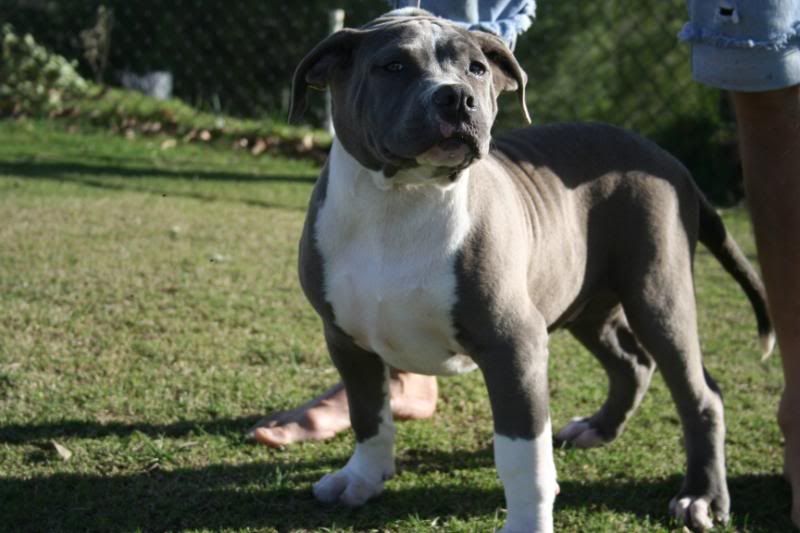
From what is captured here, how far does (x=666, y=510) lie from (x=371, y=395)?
99cm

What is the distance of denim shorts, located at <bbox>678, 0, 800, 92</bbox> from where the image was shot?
3.37 meters

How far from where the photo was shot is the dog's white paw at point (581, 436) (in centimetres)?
387

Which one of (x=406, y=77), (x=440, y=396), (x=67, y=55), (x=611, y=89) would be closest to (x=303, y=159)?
(x=611, y=89)

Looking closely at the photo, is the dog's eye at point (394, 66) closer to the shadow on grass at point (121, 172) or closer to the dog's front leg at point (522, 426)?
the dog's front leg at point (522, 426)

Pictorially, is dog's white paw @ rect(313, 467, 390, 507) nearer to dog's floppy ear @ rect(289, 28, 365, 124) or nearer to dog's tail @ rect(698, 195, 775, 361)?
dog's floppy ear @ rect(289, 28, 365, 124)

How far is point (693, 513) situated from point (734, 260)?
3.00 feet

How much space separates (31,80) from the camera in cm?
974

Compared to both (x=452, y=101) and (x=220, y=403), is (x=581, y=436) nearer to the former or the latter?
(x=220, y=403)

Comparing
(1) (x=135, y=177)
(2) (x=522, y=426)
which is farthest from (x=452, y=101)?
(1) (x=135, y=177)

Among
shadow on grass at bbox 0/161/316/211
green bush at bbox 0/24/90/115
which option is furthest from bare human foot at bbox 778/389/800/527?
green bush at bbox 0/24/90/115

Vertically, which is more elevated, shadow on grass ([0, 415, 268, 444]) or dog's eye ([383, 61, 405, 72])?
dog's eye ([383, 61, 405, 72])

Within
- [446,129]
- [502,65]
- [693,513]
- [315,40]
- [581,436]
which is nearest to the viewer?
[446,129]

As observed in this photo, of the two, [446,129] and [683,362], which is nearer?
[446,129]

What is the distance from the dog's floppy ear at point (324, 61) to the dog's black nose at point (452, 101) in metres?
0.40
